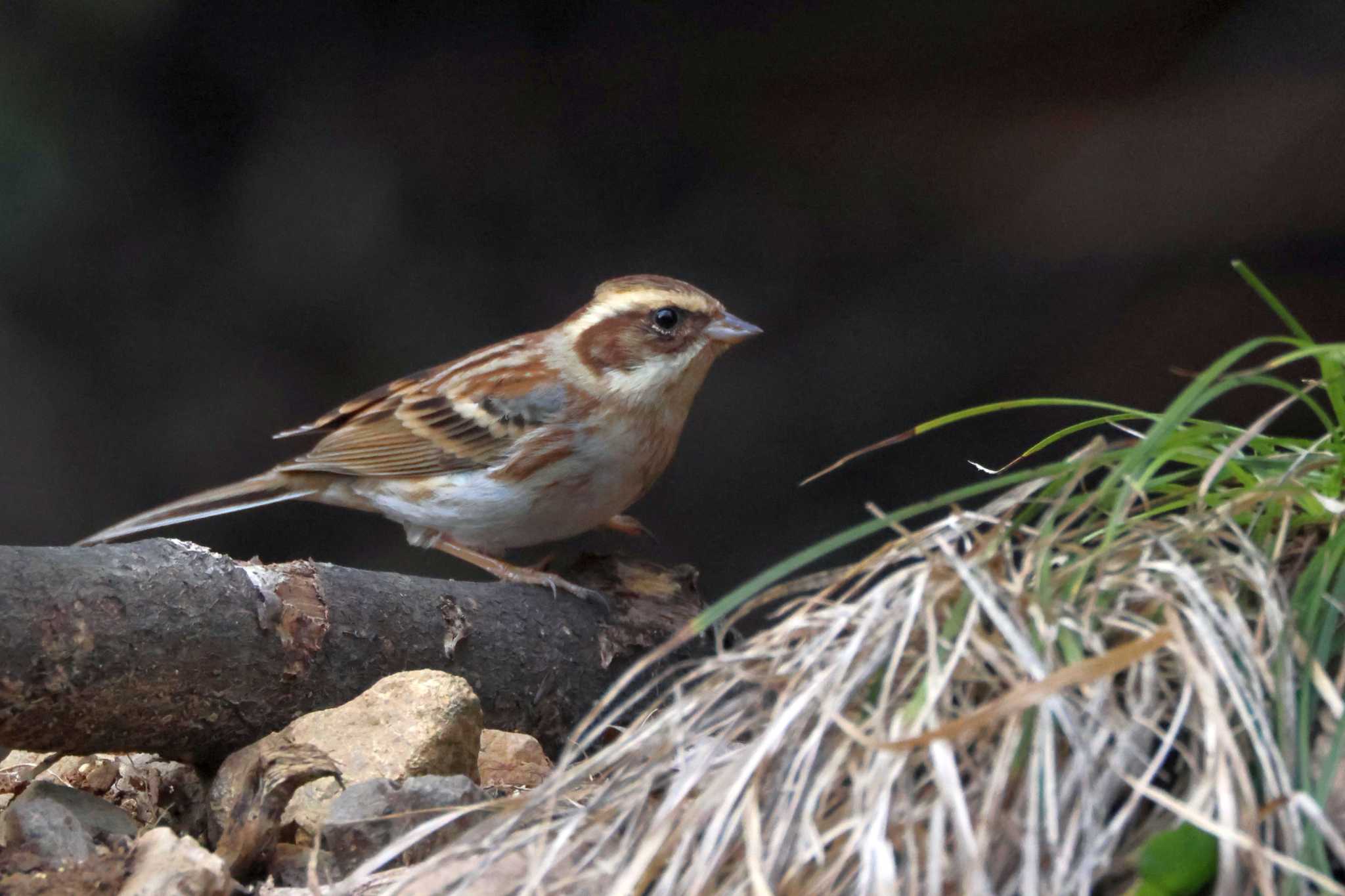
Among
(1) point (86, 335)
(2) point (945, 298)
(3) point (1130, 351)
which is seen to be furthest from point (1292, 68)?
(1) point (86, 335)

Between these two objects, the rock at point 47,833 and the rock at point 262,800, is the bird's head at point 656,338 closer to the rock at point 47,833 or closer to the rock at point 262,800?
the rock at point 262,800

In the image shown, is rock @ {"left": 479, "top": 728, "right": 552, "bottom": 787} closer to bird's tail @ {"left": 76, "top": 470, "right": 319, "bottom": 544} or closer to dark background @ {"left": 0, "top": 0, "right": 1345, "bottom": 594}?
bird's tail @ {"left": 76, "top": 470, "right": 319, "bottom": 544}

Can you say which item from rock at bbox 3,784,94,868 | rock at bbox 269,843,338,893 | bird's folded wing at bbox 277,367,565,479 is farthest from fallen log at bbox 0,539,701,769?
bird's folded wing at bbox 277,367,565,479

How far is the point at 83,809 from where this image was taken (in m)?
1.75

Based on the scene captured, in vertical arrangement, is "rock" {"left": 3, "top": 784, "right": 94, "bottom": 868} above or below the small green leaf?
below

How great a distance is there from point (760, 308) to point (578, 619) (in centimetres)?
141

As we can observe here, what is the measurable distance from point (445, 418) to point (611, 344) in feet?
1.55

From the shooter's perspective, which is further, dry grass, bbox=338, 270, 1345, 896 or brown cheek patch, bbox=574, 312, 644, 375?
brown cheek patch, bbox=574, 312, 644, 375

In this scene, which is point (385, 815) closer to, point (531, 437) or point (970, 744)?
point (970, 744)

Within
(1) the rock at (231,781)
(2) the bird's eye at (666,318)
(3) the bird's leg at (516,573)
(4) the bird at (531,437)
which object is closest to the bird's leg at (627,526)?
(4) the bird at (531,437)

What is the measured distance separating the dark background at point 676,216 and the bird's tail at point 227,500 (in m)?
0.54

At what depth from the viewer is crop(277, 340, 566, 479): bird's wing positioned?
124 inches

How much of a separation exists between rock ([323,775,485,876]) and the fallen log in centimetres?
47

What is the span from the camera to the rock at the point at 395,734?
1801 millimetres
